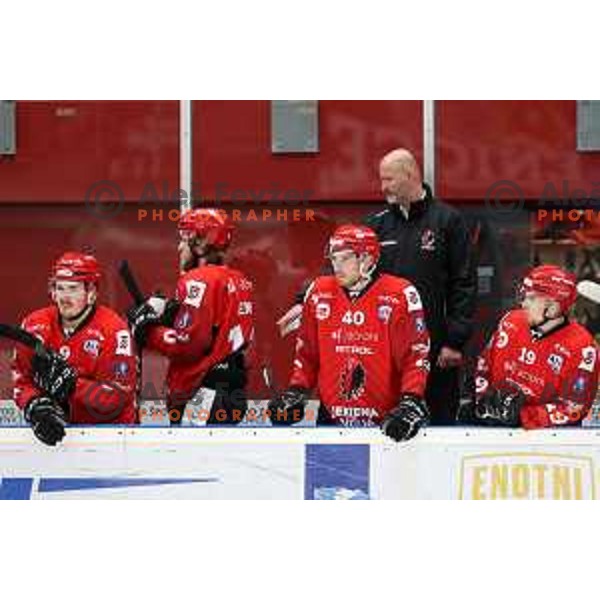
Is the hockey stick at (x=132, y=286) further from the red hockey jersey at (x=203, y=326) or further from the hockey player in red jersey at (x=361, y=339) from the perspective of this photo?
the hockey player in red jersey at (x=361, y=339)

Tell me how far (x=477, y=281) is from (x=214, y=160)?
1.19m

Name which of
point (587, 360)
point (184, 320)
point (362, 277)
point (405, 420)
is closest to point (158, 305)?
point (184, 320)

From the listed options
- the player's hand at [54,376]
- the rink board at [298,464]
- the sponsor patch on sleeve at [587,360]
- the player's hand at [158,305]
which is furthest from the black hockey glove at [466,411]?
the player's hand at [54,376]

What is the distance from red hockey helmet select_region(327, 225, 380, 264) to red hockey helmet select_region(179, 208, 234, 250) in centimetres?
51

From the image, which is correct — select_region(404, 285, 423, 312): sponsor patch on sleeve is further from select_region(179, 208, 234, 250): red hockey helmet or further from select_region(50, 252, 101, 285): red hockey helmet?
select_region(50, 252, 101, 285): red hockey helmet

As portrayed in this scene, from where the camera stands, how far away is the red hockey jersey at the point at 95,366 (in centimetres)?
466

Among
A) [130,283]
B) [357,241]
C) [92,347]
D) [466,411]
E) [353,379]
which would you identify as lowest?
[466,411]

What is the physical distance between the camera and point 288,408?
4617 mm

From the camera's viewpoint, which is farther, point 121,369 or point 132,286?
point 132,286

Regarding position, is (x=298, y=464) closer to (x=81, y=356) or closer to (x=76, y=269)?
(x=81, y=356)

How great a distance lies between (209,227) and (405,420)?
1098 mm

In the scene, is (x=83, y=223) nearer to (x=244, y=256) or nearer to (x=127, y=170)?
(x=127, y=170)

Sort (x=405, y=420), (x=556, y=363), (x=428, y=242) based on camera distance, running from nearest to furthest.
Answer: (x=405, y=420), (x=556, y=363), (x=428, y=242)

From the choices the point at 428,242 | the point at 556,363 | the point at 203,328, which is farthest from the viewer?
the point at 428,242
